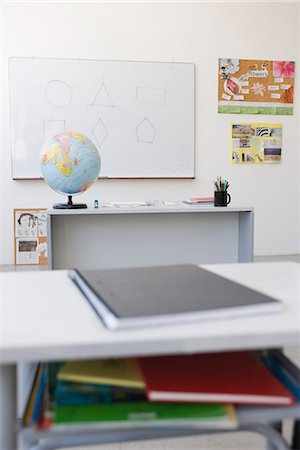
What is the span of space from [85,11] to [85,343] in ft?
13.9

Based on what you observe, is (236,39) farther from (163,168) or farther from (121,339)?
(121,339)

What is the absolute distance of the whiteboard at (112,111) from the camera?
13.5ft

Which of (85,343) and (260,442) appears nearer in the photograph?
(85,343)

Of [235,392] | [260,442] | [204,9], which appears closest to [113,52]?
[204,9]

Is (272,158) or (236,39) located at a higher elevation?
(236,39)

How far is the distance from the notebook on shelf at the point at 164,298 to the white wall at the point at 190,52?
11.7ft

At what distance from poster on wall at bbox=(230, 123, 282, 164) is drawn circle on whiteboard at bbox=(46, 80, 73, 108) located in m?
1.58

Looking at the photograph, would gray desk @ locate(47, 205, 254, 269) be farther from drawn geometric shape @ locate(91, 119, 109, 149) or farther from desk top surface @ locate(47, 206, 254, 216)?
drawn geometric shape @ locate(91, 119, 109, 149)

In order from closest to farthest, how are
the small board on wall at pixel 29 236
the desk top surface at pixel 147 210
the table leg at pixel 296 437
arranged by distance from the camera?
1. the table leg at pixel 296 437
2. the desk top surface at pixel 147 210
3. the small board on wall at pixel 29 236


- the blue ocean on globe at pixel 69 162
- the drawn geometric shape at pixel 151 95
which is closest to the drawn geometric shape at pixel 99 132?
the drawn geometric shape at pixel 151 95

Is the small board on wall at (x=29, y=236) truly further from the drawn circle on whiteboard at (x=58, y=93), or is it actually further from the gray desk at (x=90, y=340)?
the gray desk at (x=90, y=340)

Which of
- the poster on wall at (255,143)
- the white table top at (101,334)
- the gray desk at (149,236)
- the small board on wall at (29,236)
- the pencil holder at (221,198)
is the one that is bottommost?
the small board on wall at (29,236)

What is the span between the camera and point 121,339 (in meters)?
0.50

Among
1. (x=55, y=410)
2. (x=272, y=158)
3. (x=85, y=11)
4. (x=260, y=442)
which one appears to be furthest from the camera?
(x=272, y=158)
